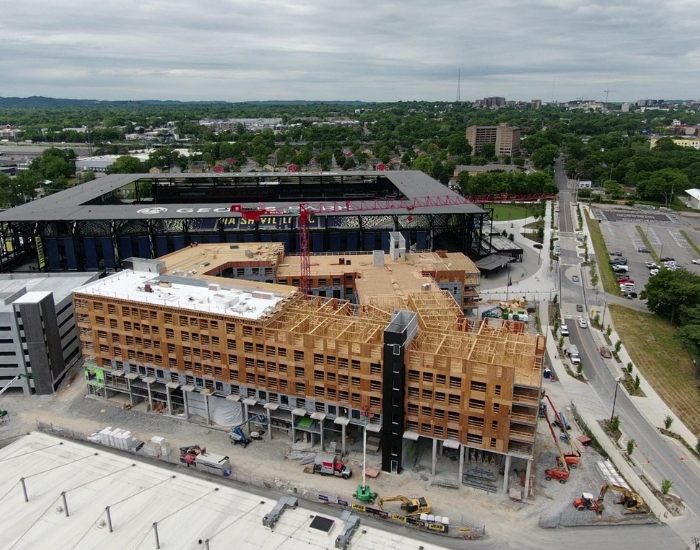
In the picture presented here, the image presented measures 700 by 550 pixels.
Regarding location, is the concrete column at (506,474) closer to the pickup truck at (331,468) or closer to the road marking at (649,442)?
the pickup truck at (331,468)

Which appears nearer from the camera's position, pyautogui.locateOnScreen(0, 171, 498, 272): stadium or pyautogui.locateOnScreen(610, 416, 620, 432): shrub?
pyautogui.locateOnScreen(610, 416, 620, 432): shrub

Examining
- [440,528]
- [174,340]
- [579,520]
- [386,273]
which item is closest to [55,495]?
[174,340]

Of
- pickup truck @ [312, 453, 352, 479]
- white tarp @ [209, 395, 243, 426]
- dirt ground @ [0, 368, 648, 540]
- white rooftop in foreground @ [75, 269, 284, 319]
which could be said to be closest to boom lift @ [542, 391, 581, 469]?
dirt ground @ [0, 368, 648, 540]

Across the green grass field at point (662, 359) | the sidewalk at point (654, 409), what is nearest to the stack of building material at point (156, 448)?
the sidewalk at point (654, 409)

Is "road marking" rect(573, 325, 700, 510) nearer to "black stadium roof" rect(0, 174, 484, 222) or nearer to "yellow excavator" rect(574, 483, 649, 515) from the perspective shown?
"yellow excavator" rect(574, 483, 649, 515)

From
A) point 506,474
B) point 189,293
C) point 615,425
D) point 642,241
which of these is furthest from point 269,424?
point 642,241

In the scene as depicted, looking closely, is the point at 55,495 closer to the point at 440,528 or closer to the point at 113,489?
the point at 113,489

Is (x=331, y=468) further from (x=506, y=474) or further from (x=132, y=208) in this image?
(x=132, y=208)
